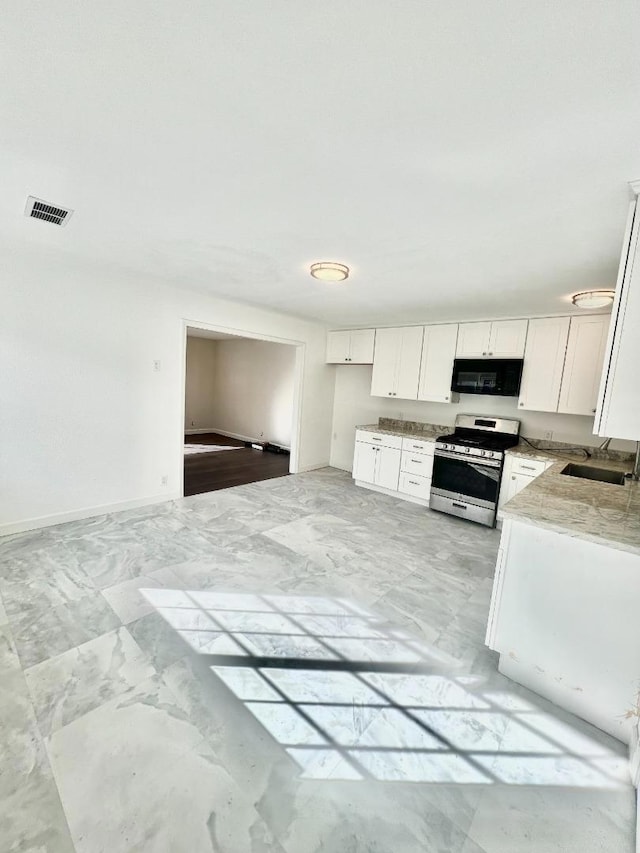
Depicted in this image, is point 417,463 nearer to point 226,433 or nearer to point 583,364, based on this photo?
point 583,364

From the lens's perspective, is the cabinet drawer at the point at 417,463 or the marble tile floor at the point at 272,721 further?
the cabinet drawer at the point at 417,463

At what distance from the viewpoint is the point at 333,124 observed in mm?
1288

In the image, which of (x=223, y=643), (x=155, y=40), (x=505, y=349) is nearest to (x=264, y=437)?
(x=505, y=349)

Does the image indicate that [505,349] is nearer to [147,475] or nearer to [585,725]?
[585,725]

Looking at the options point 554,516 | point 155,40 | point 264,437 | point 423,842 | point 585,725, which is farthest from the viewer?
point 264,437

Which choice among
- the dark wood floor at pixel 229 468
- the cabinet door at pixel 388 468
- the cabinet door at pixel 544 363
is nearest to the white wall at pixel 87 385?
the dark wood floor at pixel 229 468

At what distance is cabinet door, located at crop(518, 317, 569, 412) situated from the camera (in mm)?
3771

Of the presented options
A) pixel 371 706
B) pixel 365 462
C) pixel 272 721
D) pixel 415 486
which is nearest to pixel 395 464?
pixel 415 486

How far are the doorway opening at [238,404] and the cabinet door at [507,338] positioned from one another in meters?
3.01

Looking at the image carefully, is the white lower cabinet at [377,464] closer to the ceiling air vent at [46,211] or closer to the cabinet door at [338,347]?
the cabinet door at [338,347]

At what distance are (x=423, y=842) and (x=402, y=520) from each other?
9.83ft

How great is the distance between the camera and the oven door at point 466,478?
3.90m

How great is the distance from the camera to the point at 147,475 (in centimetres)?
402

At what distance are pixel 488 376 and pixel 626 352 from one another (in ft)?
8.57
